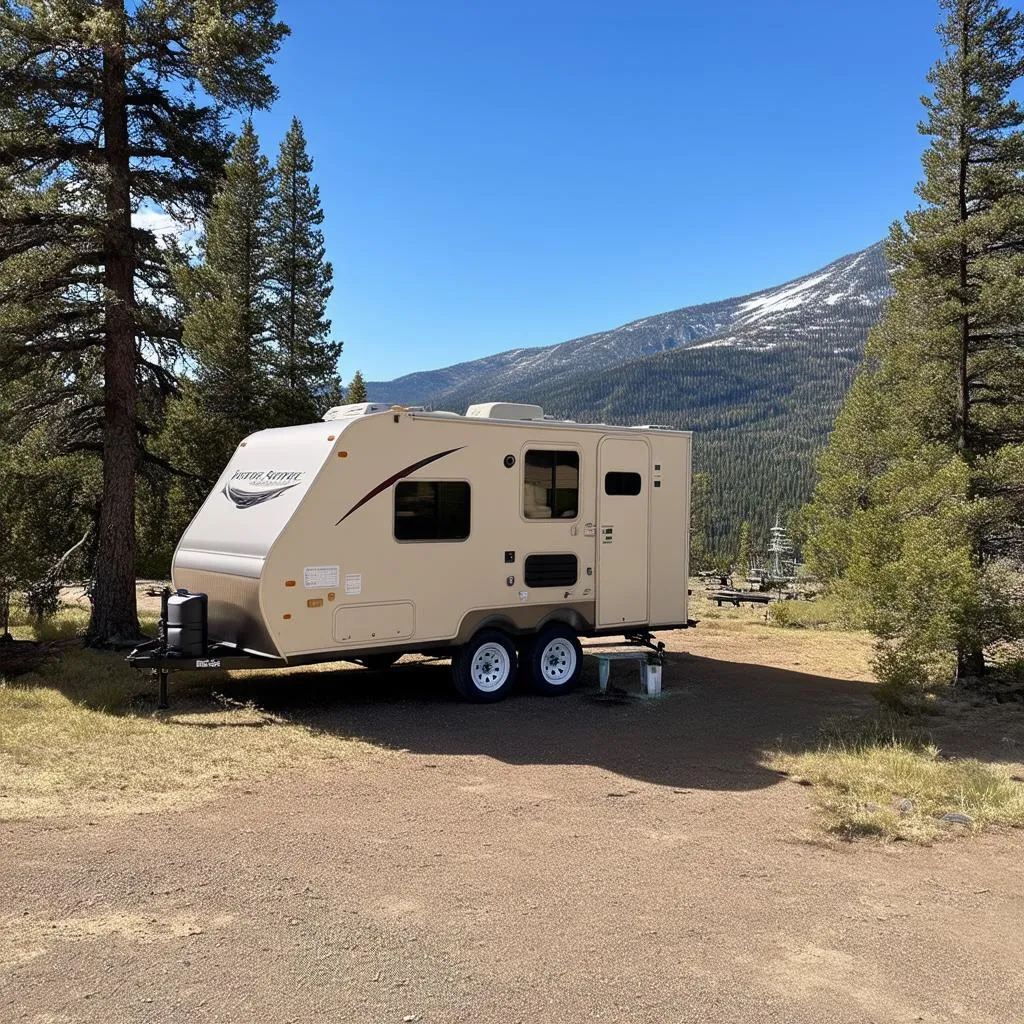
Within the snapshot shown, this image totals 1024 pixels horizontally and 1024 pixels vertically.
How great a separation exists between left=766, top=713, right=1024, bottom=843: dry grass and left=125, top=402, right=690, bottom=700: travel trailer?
3204 millimetres

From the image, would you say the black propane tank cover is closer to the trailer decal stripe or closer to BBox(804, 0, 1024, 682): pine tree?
the trailer decal stripe

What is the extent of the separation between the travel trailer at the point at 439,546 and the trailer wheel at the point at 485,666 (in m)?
0.02

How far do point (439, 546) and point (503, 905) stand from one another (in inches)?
202

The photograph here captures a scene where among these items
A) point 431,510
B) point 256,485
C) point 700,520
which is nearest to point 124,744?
point 256,485

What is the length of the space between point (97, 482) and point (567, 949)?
Result: 12052 millimetres

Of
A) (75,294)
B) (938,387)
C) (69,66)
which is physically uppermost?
(69,66)

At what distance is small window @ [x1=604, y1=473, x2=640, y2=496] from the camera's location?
1095 centimetres

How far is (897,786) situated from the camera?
705 cm

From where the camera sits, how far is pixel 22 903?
4.59 metres

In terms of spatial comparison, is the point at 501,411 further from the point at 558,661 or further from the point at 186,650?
the point at 186,650

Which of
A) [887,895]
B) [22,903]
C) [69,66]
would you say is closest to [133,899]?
[22,903]

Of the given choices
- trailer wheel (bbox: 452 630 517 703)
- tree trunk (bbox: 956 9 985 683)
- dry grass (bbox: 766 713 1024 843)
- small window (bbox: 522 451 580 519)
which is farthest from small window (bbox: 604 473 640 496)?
tree trunk (bbox: 956 9 985 683)

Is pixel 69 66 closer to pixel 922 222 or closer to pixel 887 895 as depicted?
pixel 922 222

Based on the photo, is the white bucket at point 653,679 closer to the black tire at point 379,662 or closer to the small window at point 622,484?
the small window at point 622,484
